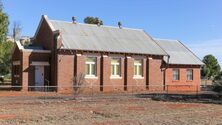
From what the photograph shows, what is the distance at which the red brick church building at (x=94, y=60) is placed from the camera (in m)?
43.7

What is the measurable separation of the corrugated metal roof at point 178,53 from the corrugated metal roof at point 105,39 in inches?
140

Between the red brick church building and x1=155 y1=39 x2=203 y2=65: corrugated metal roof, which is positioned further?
x1=155 y1=39 x2=203 y2=65: corrugated metal roof

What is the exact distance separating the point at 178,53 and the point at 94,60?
15.5 meters

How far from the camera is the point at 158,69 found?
5150 cm

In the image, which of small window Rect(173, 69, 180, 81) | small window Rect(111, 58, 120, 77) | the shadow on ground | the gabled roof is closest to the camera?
the shadow on ground

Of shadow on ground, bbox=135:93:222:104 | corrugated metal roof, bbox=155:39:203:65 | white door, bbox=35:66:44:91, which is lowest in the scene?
shadow on ground, bbox=135:93:222:104

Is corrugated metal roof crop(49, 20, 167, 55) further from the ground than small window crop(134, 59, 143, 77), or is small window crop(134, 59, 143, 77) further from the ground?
corrugated metal roof crop(49, 20, 167, 55)

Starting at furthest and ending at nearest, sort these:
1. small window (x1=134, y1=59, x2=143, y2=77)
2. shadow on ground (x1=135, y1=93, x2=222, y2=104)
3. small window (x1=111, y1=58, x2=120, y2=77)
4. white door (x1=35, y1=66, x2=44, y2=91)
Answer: small window (x1=134, y1=59, x2=143, y2=77) < small window (x1=111, y1=58, x2=120, y2=77) < white door (x1=35, y1=66, x2=44, y2=91) < shadow on ground (x1=135, y1=93, x2=222, y2=104)

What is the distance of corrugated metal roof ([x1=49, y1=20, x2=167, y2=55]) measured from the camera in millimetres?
45406

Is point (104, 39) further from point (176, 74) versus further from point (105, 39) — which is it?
point (176, 74)

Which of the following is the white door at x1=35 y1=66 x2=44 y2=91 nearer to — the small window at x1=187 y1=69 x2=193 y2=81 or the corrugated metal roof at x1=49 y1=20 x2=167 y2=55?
the corrugated metal roof at x1=49 y1=20 x2=167 y2=55

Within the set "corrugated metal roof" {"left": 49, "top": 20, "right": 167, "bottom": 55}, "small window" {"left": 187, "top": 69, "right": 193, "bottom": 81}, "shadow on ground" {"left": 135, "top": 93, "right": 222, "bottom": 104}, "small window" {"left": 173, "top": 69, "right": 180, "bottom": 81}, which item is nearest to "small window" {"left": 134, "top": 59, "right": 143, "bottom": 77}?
"corrugated metal roof" {"left": 49, "top": 20, "right": 167, "bottom": 55}

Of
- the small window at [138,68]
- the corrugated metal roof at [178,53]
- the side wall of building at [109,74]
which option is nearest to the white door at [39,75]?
the side wall of building at [109,74]

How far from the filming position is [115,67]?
47625 mm
